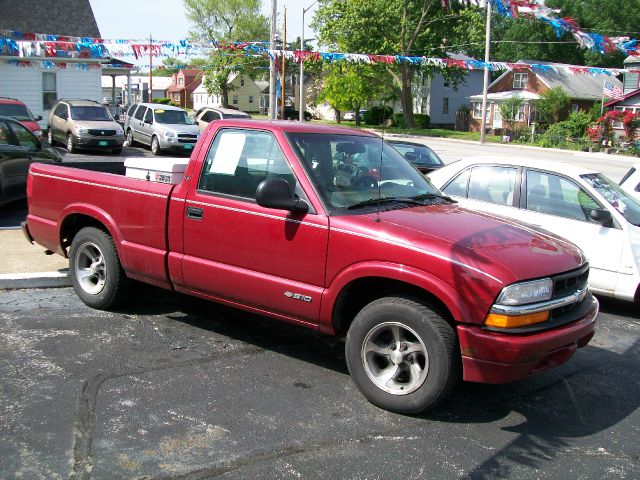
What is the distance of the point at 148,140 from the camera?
2402 cm

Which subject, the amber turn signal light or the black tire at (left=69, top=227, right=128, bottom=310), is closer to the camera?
the amber turn signal light

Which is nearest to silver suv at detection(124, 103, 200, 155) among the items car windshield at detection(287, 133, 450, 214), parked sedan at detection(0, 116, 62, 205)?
parked sedan at detection(0, 116, 62, 205)

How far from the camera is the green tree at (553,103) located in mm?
49062

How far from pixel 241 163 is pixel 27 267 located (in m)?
3.65

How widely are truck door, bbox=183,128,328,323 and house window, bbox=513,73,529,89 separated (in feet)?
184

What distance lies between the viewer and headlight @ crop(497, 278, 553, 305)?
418 cm

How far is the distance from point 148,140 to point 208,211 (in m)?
19.6

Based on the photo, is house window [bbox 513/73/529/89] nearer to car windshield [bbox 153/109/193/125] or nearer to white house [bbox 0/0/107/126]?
white house [bbox 0/0/107/126]

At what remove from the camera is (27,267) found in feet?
25.4

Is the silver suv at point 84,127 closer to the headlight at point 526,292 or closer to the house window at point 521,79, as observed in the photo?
the headlight at point 526,292

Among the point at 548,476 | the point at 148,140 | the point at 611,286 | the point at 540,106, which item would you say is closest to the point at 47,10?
the point at 148,140

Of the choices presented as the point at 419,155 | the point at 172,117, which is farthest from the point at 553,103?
the point at 419,155

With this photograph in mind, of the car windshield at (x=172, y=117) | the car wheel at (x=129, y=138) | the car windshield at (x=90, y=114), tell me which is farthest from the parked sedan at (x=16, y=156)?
the car wheel at (x=129, y=138)

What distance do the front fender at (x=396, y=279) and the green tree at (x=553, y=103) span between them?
48386 mm
